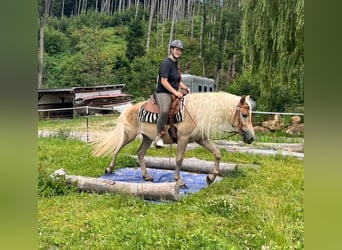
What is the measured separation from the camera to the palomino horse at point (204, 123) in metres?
1.94

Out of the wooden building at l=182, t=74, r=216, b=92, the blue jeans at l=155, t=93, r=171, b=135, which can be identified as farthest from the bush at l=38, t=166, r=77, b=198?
the wooden building at l=182, t=74, r=216, b=92

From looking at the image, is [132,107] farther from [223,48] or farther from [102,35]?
[223,48]

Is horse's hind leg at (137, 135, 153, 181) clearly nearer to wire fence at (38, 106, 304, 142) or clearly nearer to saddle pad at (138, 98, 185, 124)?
saddle pad at (138, 98, 185, 124)

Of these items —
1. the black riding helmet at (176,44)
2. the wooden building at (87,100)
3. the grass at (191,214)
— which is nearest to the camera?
the grass at (191,214)

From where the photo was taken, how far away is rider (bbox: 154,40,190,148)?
6.27 ft

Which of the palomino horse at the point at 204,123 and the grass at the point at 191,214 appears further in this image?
the palomino horse at the point at 204,123

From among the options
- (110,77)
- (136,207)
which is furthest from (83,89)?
(136,207)

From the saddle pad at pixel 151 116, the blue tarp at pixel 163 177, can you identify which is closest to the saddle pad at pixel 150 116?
the saddle pad at pixel 151 116

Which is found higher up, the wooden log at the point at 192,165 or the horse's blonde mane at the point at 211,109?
the horse's blonde mane at the point at 211,109

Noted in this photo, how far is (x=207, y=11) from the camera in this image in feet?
6.50

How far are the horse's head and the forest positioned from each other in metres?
0.05

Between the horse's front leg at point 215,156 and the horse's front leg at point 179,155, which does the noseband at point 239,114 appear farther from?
the horse's front leg at point 179,155
